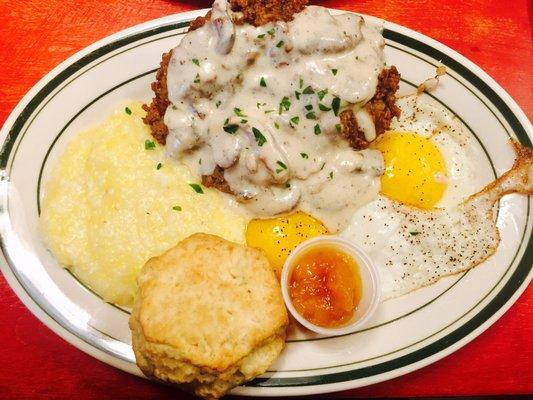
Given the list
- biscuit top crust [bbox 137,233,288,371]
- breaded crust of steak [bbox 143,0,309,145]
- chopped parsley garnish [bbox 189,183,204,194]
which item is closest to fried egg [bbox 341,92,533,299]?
biscuit top crust [bbox 137,233,288,371]

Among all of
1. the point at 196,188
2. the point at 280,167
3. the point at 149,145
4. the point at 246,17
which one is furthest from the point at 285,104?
the point at 149,145

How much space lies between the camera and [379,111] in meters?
2.84

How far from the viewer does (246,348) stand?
2.21 m

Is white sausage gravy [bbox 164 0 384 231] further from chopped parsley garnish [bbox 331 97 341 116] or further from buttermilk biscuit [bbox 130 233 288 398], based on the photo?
buttermilk biscuit [bbox 130 233 288 398]

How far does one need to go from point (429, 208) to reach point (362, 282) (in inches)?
29.4

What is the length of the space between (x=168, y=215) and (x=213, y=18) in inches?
44.5

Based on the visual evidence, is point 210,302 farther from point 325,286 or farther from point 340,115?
point 340,115

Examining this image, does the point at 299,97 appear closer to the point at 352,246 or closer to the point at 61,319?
the point at 352,246

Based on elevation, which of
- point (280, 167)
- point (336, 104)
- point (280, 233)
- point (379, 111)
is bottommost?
point (280, 233)

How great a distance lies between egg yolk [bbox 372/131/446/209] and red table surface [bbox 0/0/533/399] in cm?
78

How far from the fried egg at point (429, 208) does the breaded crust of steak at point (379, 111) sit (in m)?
0.25

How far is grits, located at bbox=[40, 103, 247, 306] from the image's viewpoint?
2672 mm

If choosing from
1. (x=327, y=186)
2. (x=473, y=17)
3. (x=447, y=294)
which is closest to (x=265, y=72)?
(x=327, y=186)

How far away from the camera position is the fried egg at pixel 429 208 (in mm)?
2875
